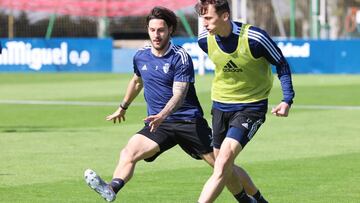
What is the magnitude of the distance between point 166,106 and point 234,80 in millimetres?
681

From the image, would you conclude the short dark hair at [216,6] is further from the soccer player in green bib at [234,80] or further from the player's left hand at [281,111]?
the player's left hand at [281,111]

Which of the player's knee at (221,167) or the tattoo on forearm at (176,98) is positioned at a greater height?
the tattoo on forearm at (176,98)

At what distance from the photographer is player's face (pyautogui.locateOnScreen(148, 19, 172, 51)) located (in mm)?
9961

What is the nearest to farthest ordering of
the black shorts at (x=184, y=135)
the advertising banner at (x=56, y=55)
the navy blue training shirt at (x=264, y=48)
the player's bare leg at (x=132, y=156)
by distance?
the navy blue training shirt at (x=264, y=48), the player's bare leg at (x=132, y=156), the black shorts at (x=184, y=135), the advertising banner at (x=56, y=55)

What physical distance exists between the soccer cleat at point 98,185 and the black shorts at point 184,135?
0.74 m

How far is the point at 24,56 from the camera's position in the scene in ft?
152

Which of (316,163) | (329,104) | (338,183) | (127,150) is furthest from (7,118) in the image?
(127,150)

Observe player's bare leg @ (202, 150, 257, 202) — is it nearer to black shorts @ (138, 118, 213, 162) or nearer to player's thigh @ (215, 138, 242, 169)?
black shorts @ (138, 118, 213, 162)

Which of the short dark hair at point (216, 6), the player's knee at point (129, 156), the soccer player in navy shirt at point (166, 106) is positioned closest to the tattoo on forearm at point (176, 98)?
the soccer player in navy shirt at point (166, 106)

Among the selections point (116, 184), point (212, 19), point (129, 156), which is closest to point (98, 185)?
point (116, 184)

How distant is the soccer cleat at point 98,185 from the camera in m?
9.58

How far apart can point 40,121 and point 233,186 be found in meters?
12.1

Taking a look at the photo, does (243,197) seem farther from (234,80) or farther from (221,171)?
(234,80)

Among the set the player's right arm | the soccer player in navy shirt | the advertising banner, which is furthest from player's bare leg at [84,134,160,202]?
the advertising banner
